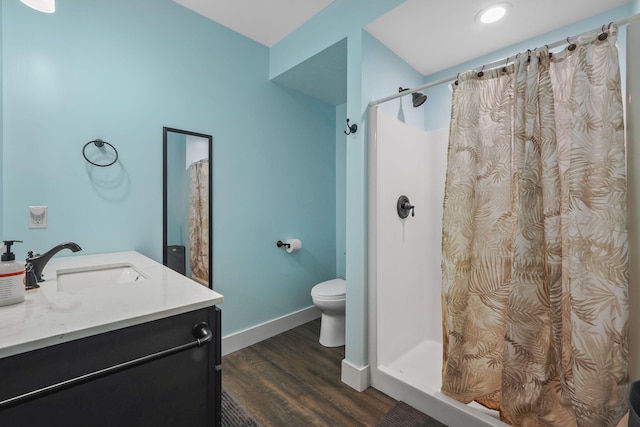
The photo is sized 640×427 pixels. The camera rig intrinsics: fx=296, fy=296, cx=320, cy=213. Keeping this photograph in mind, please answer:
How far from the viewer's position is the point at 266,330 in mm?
2494

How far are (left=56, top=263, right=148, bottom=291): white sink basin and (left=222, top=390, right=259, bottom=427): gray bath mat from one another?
88 centimetres

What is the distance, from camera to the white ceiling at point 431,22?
1655mm

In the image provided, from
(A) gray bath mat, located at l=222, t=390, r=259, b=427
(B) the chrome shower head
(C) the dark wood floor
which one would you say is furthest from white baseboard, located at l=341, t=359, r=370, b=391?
(B) the chrome shower head

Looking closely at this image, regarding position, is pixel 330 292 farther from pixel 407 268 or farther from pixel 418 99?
pixel 418 99

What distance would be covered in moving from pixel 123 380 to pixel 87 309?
8.9 inches

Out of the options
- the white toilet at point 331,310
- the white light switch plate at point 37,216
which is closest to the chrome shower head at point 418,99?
the white toilet at point 331,310

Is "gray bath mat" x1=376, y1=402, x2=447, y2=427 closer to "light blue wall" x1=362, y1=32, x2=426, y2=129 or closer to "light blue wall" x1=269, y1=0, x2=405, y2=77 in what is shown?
"light blue wall" x1=362, y1=32, x2=426, y2=129

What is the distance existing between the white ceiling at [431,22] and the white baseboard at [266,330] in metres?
2.31

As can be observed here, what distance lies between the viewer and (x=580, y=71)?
1.17 metres

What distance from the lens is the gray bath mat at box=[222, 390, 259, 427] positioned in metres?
1.53

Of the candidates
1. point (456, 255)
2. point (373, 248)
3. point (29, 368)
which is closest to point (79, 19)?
point (29, 368)

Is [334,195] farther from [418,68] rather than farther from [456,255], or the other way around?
[456,255]

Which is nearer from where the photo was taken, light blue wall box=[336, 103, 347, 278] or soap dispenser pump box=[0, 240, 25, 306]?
soap dispenser pump box=[0, 240, 25, 306]

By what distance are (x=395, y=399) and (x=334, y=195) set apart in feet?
6.27
